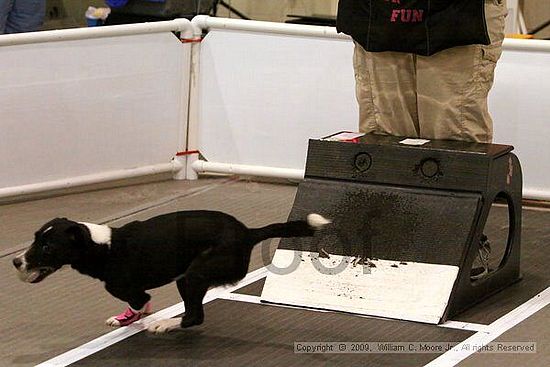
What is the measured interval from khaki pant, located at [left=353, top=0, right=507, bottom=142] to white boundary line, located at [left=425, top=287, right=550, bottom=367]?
61 centimetres

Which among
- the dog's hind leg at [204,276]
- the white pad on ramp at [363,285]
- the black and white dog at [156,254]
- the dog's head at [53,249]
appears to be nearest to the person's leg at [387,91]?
→ the white pad on ramp at [363,285]

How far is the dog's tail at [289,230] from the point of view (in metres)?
3.53

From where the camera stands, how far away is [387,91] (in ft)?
13.8

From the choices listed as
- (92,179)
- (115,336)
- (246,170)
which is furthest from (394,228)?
(92,179)

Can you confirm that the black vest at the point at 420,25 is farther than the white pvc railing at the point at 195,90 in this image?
No

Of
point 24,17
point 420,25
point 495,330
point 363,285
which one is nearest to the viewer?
point 495,330

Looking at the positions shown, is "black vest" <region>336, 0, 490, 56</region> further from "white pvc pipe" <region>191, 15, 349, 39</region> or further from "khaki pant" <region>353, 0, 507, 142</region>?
"white pvc pipe" <region>191, 15, 349, 39</region>

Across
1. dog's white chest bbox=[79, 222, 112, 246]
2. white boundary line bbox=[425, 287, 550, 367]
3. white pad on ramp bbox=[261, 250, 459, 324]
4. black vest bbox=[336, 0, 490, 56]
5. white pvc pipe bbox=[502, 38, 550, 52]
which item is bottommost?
white boundary line bbox=[425, 287, 550, 367]

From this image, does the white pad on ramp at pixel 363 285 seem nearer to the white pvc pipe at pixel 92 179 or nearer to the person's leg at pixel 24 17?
the white pvc pipe at pixel 92 179

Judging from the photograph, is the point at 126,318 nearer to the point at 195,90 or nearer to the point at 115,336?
the point at 115,336

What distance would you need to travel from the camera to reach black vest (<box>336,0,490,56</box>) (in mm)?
3988

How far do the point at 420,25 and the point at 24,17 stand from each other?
8.90 feet

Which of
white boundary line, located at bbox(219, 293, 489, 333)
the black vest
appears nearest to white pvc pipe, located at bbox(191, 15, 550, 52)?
the black vest

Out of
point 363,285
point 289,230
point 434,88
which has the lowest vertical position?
point 363,285
